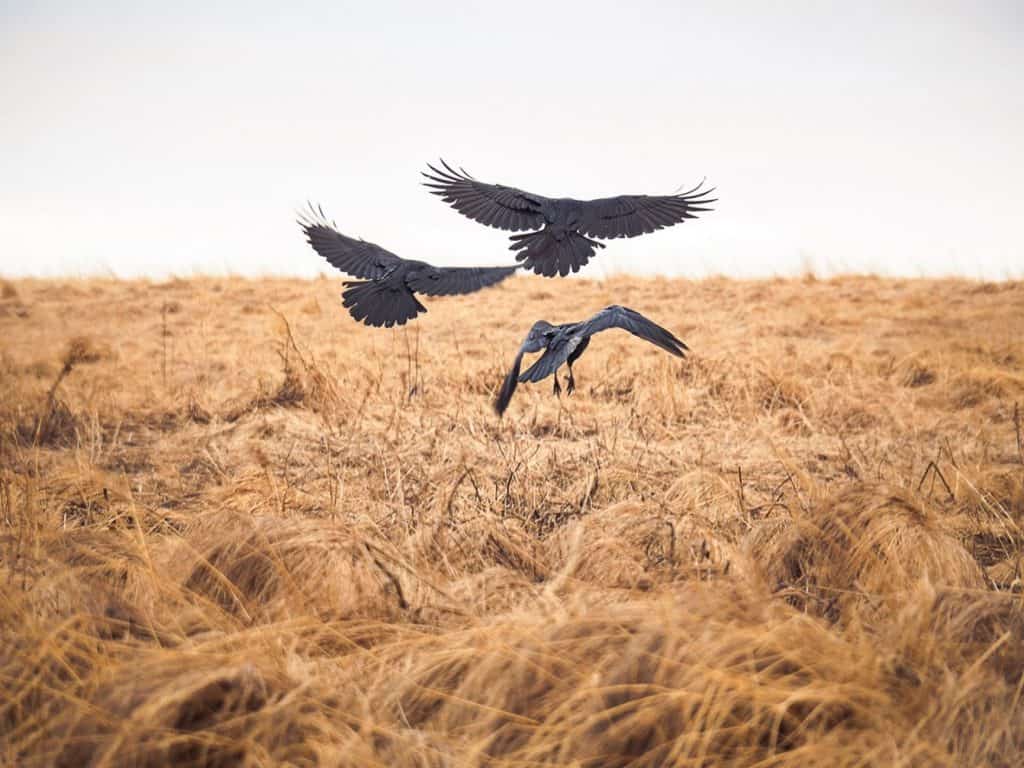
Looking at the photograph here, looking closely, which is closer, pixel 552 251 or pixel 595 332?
pixel 595 332

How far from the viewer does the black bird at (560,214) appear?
388 cm

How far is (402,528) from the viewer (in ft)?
12.4

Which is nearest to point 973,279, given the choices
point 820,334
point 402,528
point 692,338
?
point 820,334

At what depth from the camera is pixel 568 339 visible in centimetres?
307

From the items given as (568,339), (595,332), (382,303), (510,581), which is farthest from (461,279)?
(510,581)

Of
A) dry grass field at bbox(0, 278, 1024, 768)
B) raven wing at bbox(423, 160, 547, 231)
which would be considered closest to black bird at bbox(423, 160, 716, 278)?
raven wing at bbox(423, 160, 547, 231)

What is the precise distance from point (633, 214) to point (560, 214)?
0.43 metres

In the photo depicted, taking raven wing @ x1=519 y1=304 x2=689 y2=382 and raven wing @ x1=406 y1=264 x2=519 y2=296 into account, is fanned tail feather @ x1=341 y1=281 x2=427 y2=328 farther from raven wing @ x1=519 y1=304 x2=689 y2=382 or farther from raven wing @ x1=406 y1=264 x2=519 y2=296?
raven wing @ x1=519 y1=304 x2=689 y2=382

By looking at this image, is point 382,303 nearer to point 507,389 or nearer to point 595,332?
point 507,389

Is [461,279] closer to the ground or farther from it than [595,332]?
farther from it

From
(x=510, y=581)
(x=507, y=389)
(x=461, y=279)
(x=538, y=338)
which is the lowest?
(x=510, y=581)

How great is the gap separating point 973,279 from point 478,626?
43.5 feet

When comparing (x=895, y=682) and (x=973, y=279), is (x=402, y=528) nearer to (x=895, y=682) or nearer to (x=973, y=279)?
(x=895, y=682)

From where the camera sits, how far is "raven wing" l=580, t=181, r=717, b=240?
13.7ft
